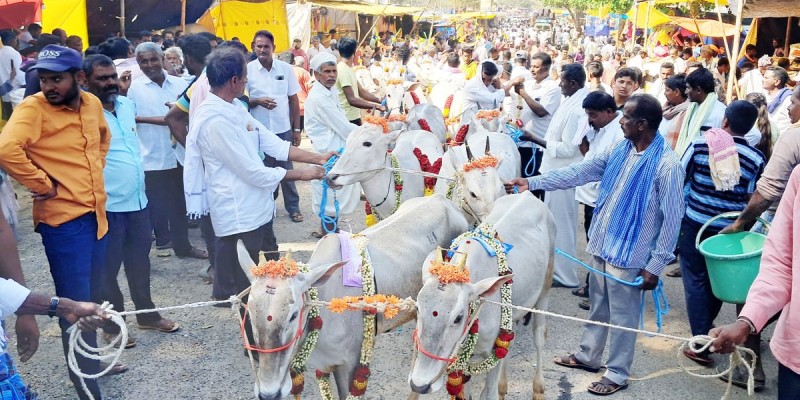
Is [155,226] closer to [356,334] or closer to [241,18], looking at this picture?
[356,334]

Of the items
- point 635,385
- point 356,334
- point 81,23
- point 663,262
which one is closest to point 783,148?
point 663,262

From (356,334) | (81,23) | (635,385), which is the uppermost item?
(81,23)

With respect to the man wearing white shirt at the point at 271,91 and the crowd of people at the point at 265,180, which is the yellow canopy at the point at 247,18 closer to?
the man wearing white shirt at the point at 271,91

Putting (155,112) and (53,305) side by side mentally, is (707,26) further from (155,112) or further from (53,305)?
(53,305)

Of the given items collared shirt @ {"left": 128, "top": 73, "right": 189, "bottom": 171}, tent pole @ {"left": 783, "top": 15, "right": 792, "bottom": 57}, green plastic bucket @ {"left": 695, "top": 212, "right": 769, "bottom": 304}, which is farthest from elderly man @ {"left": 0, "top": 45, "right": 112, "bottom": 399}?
tent pole @ {"left": 783, "top": 15, "right": 792, "bottom": 57}

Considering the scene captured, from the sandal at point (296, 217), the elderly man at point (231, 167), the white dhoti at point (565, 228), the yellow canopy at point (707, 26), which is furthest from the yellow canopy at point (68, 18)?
the yellow canopy at point (707, 26)

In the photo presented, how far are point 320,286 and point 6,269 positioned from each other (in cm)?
165

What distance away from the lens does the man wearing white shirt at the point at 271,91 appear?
7.72m

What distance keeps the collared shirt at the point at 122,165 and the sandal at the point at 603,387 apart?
149 inches

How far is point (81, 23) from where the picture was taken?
13.3 meters

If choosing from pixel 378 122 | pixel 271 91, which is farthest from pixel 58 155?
pixel 271 91

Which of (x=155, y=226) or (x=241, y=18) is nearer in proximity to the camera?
(x=155, y=226)

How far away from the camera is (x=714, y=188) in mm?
5129

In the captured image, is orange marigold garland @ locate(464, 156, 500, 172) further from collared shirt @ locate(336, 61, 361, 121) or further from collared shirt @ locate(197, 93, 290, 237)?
collared shirt @ locate(336, 61, 361, 121)
